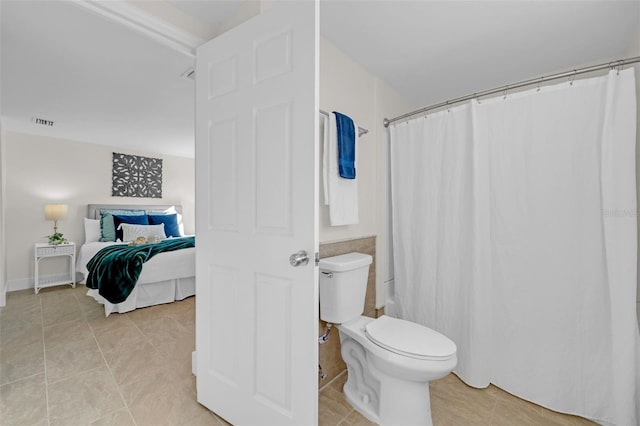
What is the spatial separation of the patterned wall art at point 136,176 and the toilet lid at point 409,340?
471 cm

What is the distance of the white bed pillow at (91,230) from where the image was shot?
4.12 meters

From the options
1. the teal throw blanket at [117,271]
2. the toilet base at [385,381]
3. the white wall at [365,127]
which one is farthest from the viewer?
the teal throw blanket at [117,271]

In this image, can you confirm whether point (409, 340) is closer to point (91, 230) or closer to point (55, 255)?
point (55, 255)

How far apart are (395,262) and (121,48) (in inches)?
98.0

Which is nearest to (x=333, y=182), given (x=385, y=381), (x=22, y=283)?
(x=385, y=381)

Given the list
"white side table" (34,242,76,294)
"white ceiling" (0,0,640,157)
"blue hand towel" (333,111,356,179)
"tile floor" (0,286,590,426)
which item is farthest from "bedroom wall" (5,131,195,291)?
"blue hand towel" (333,111,356,179)

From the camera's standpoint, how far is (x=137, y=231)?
163 inches

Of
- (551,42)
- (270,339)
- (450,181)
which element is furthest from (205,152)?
(551,42)

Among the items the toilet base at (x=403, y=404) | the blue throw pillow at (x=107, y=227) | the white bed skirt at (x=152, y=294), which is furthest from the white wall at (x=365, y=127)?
the blue throw pillow at (x=107, y=227)

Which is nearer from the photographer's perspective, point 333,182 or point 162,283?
point 333,182

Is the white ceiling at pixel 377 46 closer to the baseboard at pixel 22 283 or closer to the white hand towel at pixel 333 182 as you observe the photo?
the white hand towel at pixel 333 182

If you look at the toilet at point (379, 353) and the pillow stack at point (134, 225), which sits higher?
the pillow stack at point (134, 225)

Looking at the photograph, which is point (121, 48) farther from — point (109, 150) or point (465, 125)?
point (109, 150)

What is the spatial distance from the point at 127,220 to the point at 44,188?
3.51 feet
